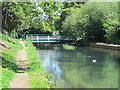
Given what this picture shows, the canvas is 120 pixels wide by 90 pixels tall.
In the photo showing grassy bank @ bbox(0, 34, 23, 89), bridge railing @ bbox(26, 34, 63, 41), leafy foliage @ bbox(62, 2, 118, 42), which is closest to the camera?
grassy bank @ bbox(0, 34, 23, 89)

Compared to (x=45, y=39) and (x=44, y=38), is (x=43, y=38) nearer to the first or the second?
(x=44, y=38)

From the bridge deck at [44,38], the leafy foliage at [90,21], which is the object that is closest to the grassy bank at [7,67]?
the leafy foliage at [90,21]

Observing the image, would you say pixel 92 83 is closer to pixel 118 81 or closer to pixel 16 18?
pixel 118 81

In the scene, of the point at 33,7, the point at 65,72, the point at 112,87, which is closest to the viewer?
the point at 33,7

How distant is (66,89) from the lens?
10188mm

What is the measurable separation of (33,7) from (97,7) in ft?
101

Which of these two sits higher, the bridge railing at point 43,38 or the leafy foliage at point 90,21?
the leafy foliage at point 90,21

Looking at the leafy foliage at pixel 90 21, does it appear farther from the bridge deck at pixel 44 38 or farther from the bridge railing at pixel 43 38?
the bridge railing at pixel 43 38

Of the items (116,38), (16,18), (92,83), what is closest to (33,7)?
(92,83)

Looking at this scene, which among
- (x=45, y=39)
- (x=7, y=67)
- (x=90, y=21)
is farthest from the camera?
(x=45, y=39)

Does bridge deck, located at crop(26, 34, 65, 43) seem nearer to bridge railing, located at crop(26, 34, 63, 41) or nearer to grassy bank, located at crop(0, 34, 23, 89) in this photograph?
bridge railing, located at crop(26, 34, 63, 41)

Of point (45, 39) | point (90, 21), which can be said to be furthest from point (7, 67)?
point (45, 39)

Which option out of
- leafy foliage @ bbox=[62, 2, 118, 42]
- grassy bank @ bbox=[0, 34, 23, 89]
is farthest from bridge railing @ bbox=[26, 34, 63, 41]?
grassy bank @ bbox=[0, 34, 23, 89]

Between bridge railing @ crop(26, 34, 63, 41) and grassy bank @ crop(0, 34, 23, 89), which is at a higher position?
grassy bank @ crop(0, 34, 23, 89)
